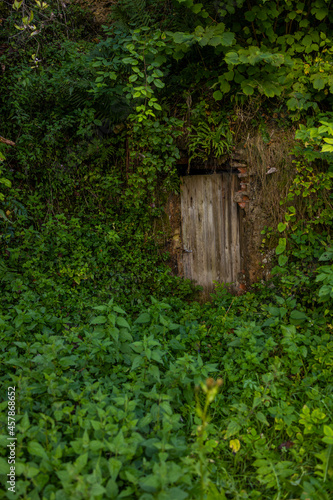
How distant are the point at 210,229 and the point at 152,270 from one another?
1.05 meters

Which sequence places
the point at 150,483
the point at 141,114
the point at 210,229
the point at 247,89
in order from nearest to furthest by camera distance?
the point at 150,483, the point at 247,89, the point at 141,114, the point at 210,229

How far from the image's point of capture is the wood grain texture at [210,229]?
5254mm

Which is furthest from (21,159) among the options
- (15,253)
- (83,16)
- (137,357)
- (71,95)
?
(137,357)

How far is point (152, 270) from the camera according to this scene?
5.29 m

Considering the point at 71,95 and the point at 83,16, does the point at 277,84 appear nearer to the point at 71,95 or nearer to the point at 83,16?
the point at 71,95

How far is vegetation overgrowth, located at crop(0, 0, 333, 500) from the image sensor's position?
7.82 feet

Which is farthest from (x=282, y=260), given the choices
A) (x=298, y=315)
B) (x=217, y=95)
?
(x=217, y=95)

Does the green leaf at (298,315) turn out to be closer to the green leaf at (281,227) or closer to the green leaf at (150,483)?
the green leaf at (281,227)

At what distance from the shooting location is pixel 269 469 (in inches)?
98.5

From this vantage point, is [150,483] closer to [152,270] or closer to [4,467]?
[4,467]

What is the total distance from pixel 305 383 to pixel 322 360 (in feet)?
1.04

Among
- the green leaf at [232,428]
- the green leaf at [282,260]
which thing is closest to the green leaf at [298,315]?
the green leaf at [282,260]

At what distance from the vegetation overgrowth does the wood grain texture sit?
0.34 m

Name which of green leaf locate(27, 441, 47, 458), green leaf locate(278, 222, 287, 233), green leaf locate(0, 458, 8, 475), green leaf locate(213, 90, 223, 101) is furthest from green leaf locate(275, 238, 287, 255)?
green leaf locate(0, 458, 8, 475)
